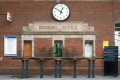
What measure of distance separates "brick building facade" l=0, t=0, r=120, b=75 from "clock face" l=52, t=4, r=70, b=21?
221 millimetres

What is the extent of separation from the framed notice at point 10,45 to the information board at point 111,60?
5681 mm

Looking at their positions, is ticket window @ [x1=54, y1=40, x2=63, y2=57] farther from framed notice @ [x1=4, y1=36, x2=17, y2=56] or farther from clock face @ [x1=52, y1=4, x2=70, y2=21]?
framed notice @ [x1=4, y1=36, x2=17, y2=56]

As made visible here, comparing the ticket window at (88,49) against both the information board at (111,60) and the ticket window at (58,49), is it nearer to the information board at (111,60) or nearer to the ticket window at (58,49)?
the information board at (111,60)

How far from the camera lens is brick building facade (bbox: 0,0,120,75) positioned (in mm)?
25000

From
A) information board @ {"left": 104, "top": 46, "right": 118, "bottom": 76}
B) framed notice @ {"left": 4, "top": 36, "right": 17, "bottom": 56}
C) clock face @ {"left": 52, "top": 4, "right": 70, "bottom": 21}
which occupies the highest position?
clock face @ {"left": 52, "top": 4, "right": 70, "bottom": 21}

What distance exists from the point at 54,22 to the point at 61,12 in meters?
0.76

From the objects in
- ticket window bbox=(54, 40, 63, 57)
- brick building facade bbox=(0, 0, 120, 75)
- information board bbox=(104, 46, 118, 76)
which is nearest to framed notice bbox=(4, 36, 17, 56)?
brick building facade bbox=(0, 0, 120, 75)

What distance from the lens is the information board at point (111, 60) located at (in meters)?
23.8

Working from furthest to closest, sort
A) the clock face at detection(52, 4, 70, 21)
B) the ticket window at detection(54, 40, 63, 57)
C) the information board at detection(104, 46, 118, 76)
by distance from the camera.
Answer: the ticket window at detection(54, 40, 63, 57) < the clock face at detection(52, 4, 70, 21) < the information board at detection(104, 46, 118, 76)

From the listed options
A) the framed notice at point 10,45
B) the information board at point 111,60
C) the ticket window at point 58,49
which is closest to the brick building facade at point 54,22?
the framed notice at point 10,45

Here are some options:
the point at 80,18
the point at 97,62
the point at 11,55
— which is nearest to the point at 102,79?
the point at 97,62

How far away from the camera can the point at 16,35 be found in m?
25.1

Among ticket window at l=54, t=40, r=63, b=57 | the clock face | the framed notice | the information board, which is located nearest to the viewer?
the information board

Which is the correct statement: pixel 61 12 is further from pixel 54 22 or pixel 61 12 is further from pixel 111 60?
pixel 111 60
